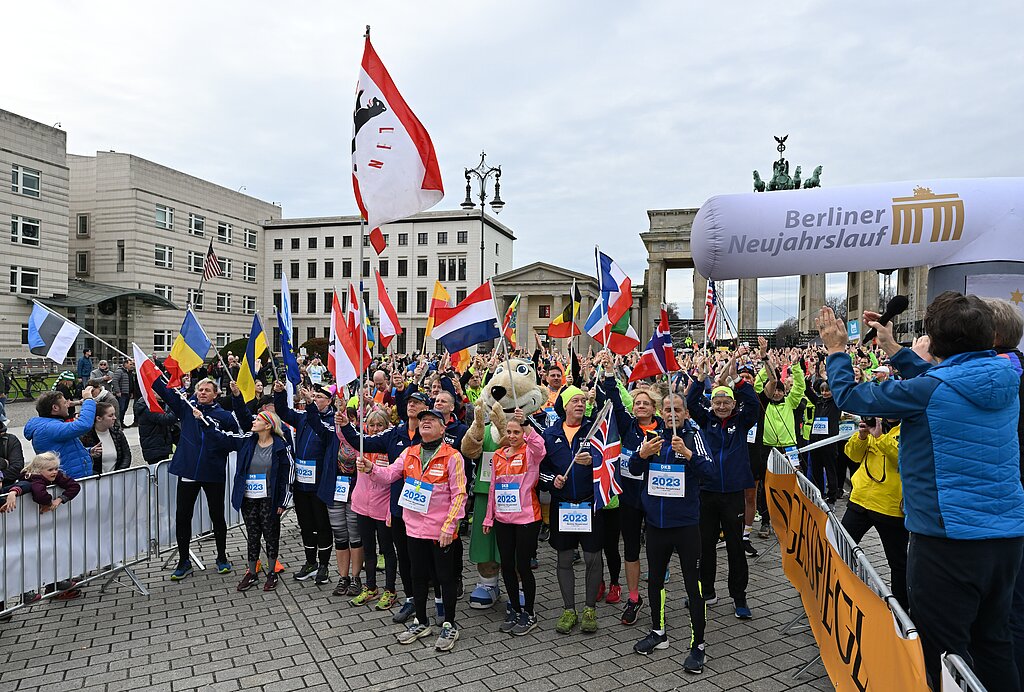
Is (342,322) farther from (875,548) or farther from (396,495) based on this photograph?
(875,548)

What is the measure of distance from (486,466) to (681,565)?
2.07 m

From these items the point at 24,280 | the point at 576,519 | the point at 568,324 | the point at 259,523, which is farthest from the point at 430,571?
the point at 24,280

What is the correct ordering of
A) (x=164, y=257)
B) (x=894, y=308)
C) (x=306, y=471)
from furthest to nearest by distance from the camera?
(x=164, y=257), (x=306, y=471), (x=894, y=308)

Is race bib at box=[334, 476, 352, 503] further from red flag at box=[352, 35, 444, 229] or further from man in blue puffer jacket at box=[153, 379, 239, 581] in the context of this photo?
red flag at box=[352, 35, 444, 229]

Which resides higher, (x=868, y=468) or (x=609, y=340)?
(x=609, y=340)

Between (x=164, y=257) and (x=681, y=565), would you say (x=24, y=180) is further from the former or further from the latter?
(x=681, y=565)

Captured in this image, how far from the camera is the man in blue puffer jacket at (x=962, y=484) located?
3320mm

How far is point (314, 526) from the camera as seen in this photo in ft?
25.8

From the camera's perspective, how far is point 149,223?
5678cm

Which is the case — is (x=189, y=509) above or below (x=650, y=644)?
above

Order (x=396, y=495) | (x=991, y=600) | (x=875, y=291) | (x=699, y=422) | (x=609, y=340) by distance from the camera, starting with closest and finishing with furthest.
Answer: (x=991, y=600)
(x=396, y=495)
(x=699, y=422)
(x=609, y=340)
(x=875, y=291)

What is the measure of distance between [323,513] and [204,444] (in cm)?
160

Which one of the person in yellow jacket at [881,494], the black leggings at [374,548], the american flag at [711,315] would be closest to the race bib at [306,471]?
the black leggings at [374,548]

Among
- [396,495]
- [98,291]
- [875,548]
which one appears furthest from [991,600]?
[98,291]
